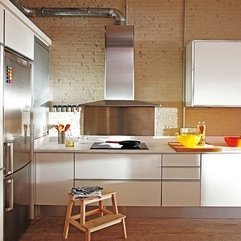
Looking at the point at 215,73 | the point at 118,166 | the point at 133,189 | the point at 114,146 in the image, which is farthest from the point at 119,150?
the point at 215,73

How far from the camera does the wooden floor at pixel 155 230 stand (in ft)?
10.1

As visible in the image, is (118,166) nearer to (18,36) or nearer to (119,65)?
(119,65)

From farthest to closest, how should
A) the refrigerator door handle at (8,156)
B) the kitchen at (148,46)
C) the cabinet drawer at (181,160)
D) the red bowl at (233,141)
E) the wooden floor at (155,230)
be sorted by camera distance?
1. the kitchen at (148,46)
2. the red bowl at (233,141)
3. the cabinet drawer at (181,160)
4. the wooden floor at (155,230)
5. the refrigerator door handle at (8,156)

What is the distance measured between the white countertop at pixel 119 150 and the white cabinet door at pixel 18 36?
3.18 ft

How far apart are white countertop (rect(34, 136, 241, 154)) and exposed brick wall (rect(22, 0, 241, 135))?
0.25m

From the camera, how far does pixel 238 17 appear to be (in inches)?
163

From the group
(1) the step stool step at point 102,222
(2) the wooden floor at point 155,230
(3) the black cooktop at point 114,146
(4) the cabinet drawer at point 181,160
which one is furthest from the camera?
(3) the black cooktop at point 114,146

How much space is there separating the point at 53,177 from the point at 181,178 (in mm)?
1313

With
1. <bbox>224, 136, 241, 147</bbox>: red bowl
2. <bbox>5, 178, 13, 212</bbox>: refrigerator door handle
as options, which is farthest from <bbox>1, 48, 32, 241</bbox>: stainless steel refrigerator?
<bbox>224, 136, 241, 147</bbox>: red bowl

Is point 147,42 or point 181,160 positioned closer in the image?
point 181,160

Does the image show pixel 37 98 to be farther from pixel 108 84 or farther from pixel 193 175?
pixel 193 175

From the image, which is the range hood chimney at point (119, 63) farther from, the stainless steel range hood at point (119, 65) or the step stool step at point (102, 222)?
the step stool step at point (102, 222)

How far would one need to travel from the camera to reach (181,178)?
11.5 feet

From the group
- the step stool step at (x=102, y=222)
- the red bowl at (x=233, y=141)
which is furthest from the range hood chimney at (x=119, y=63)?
the step stool step at (x=102, y=222)
